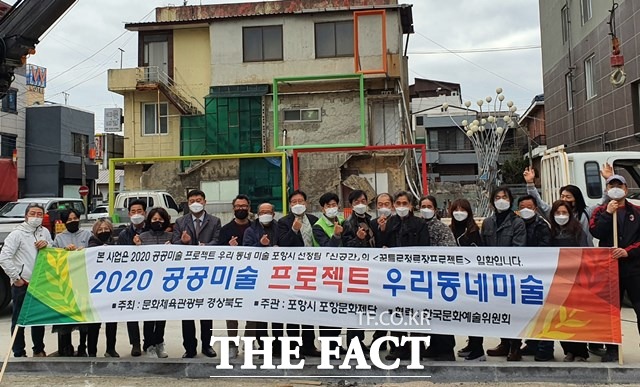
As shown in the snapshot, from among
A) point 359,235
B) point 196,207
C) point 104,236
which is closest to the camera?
point 359,235

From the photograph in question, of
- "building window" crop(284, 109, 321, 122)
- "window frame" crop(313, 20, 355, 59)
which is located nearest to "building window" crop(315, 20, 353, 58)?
"window frame" crop(313, 20, 355, 59)

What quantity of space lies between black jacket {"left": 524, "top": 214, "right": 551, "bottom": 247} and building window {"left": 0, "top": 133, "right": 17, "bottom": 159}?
1202 inches

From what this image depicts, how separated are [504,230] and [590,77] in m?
13.2

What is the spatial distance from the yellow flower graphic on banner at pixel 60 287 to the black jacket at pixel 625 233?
5.22 m

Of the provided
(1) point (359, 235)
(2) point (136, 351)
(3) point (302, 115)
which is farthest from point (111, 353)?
(3) point (302, 115)

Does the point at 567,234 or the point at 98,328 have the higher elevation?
the point at 567,234

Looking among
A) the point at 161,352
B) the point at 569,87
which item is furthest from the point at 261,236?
the point at 569,87

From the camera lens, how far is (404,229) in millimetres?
5512

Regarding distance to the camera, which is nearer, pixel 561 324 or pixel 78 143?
pixel 561 324

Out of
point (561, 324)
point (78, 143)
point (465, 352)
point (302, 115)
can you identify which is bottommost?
point (465, 352)

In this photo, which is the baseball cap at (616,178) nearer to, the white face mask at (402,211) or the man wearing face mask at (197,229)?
the white face mask at (402,211)

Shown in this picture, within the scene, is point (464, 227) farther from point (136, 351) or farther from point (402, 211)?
point (136, 351)

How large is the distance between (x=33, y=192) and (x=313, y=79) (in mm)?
20967

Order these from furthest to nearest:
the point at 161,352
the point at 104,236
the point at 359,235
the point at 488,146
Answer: the point at 488,146 → the point at 104,236 → the point at 161,352 → the point at 359,235
